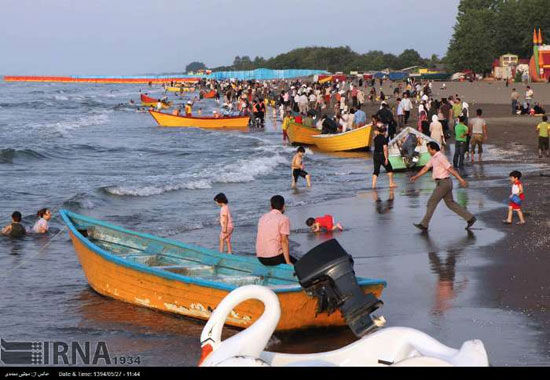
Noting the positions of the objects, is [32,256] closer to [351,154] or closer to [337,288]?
[337,288]

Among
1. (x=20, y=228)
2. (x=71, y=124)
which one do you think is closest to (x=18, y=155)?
(x=71, y=124)

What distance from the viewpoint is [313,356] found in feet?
15.9

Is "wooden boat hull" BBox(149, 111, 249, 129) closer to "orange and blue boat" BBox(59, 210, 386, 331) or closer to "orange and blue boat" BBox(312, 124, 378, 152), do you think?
"orange and blue boat" BBox(312, 124, 378, 152)

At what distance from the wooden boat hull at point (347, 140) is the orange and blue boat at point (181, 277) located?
63.1 feet

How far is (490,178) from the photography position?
73.0ft

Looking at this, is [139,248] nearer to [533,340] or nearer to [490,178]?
[533,340]

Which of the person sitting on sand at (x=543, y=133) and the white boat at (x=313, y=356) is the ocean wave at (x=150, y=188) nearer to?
the person sitting on sand at (x=543, y=133)

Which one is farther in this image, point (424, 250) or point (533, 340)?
point (424, 250)

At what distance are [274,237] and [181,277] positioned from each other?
125 centimetres

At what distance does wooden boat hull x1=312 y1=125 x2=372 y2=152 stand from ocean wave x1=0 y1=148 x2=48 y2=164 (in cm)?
1381

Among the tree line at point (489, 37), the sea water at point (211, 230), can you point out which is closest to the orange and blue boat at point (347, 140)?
the sea water at point (211, 230)

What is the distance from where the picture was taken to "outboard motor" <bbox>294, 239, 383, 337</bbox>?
4.80 metres

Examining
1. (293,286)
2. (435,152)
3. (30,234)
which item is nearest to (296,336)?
(293,286)
